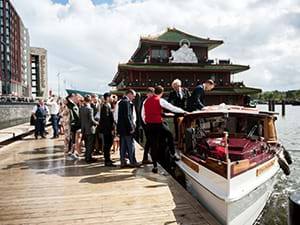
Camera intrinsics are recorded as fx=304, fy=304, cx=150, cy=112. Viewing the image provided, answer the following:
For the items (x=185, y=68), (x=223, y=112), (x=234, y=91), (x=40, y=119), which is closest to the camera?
(x=223, y=112)

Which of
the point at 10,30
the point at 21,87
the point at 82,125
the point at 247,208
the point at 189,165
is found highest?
the point at 10,30

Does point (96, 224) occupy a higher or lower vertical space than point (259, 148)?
lower

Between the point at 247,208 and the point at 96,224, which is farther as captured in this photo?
the point at 247,208

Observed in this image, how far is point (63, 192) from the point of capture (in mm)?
5852

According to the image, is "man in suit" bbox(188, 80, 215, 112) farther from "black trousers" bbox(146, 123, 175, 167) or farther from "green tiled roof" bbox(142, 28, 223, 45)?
"green tiled roof" bbox(142, 28, 223, 45)

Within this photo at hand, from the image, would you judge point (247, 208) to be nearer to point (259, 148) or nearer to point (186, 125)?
point (259, 148)

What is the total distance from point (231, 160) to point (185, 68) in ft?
88.4

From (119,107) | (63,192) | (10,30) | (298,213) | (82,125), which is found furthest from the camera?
(10,30)

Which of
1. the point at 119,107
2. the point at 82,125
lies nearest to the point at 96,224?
the point at 119,107

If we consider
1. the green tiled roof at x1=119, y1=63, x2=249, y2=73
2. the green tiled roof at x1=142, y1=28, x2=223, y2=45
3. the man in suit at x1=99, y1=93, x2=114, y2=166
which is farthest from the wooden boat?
the green tiled roof at x1=142, y1=28, x2=223, y2=45

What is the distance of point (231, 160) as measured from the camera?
610 cm

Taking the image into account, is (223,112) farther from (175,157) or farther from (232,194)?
(232,194)

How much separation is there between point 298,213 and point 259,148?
152 inches

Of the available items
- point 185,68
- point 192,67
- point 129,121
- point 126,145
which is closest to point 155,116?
point 129,121
